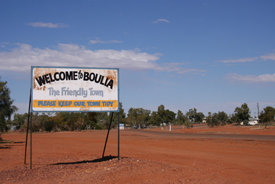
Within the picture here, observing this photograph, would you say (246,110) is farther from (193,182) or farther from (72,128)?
(193,182)

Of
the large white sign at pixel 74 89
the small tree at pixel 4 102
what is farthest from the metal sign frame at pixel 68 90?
the small tree at pixel 4 102

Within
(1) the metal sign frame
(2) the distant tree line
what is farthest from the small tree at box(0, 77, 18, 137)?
(1) the metal sign frame

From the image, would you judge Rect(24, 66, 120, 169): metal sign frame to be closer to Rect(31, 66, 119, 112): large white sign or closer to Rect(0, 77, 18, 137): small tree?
Rect(31, 66, 119, 112): large white sign

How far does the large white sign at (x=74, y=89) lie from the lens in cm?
1131

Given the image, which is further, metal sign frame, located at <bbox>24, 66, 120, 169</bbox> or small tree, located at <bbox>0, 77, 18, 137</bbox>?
small tree, located at <bbox>0, 77, 18, 137</bbox>

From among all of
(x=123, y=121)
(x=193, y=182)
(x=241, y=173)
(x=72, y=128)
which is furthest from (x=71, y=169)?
(x=123, y=121)

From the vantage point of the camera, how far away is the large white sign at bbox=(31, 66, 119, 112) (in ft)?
37.1

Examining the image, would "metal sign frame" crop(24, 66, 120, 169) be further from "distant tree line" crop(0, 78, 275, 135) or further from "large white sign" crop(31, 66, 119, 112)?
"distant tree line" crop(0, 78, 275, 135)

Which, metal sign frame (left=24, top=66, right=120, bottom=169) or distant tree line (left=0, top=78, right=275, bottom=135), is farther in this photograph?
distant tree line (left=0, top=78, right=275, bottom=135)

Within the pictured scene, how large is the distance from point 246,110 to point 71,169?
346ft

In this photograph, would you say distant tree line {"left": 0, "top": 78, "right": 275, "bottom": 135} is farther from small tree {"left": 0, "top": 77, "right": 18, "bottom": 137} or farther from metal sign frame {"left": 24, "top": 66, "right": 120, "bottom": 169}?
metal sign frame {"left": 24, "top": 66, "right": 120, "bottom": 169}

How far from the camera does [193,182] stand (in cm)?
809

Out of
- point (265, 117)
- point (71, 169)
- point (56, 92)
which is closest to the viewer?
point (71, 169)

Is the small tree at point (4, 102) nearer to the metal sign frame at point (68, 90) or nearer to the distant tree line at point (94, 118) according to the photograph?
the distant tree line at point (94, 118)
